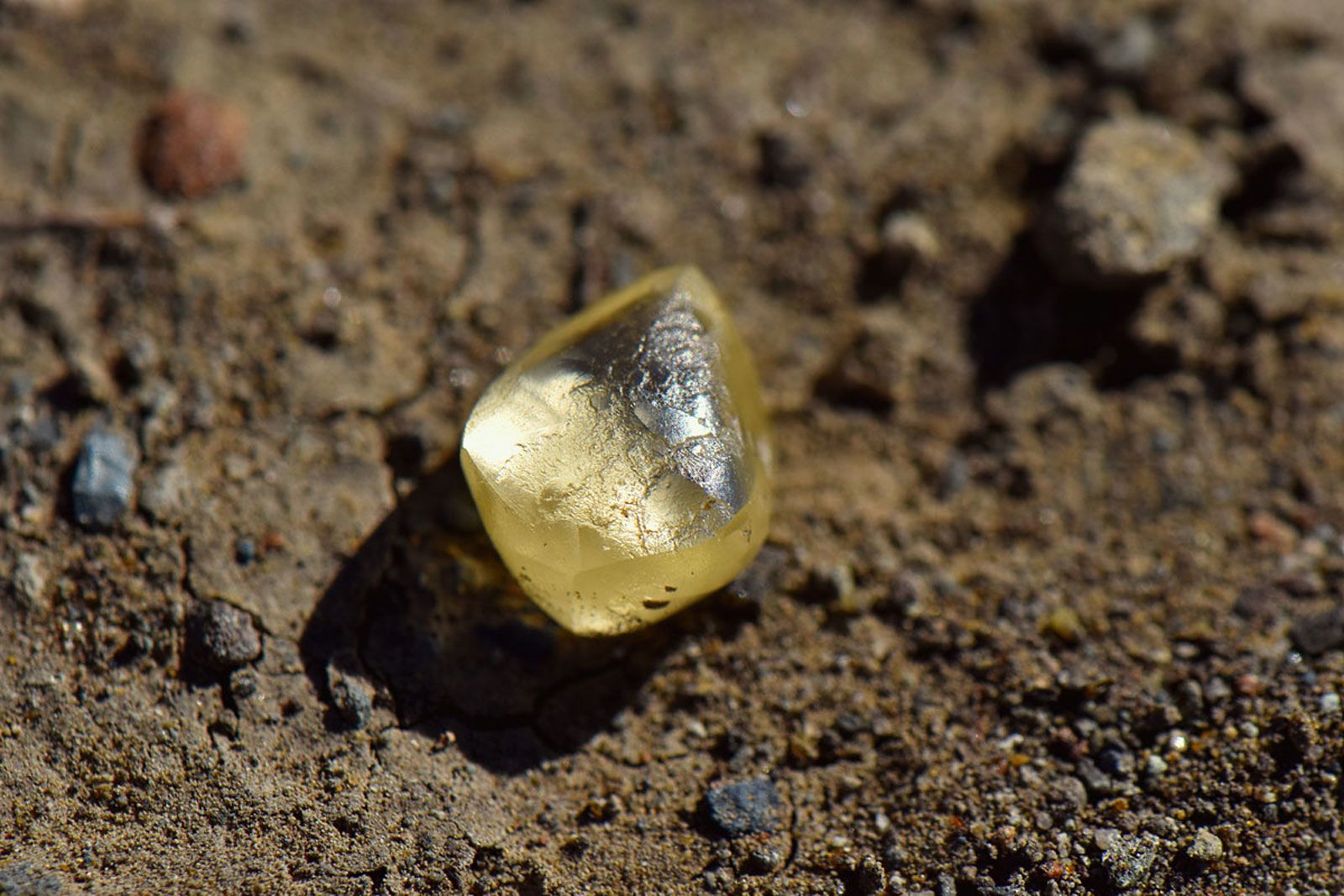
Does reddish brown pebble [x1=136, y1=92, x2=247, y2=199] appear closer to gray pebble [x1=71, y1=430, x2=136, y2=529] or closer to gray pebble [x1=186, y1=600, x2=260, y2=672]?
gray pebble [x1=71, y1=430, x2=136, y2=529]

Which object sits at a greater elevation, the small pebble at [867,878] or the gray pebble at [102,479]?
the small pebble at [867,878]

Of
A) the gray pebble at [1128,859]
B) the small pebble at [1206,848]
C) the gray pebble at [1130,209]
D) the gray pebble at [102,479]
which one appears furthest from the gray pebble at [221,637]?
the gray pebble at [1130,209]

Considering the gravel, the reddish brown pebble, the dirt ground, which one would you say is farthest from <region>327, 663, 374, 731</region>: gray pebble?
the gravel

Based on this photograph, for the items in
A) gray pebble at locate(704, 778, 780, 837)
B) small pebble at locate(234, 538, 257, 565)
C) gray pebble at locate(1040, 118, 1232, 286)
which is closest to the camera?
gray pebble at locate(704, 778, 780, 837)

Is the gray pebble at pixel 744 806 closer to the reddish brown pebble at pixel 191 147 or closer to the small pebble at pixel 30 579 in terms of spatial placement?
the small pebble at pixel 30 579

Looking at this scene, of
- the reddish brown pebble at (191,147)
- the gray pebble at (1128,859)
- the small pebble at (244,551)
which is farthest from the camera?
the reddish brown pebble at (191,147)
